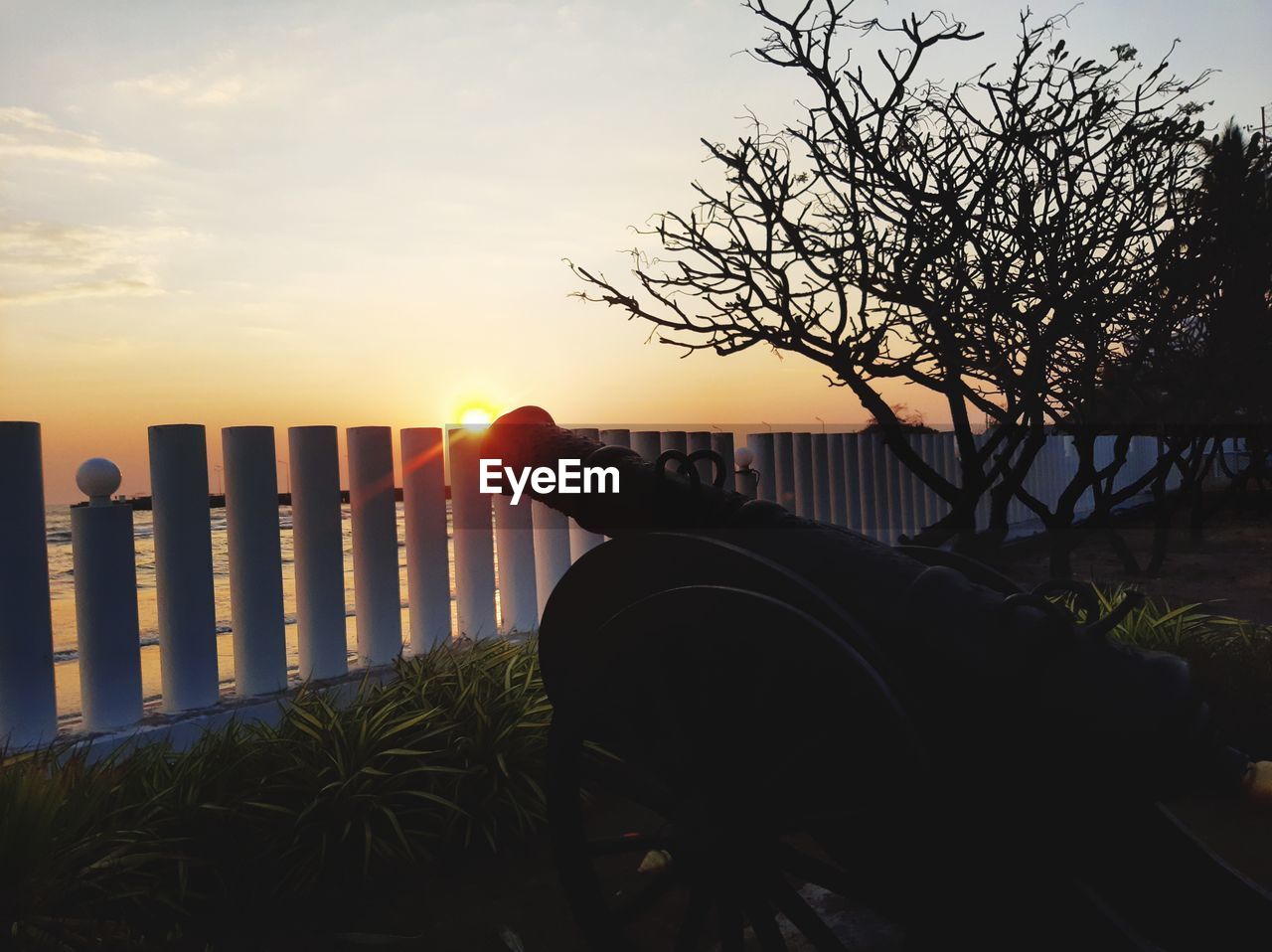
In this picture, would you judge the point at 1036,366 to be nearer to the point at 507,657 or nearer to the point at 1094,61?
the point at 1094,61

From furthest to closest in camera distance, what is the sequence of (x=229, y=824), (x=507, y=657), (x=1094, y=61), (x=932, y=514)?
(x=932, y=514), (x=1094, y=61), (x=507, y=657), (x=229, y=824)

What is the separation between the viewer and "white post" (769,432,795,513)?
7637mm

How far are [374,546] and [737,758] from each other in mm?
3030

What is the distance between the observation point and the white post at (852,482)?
868 centimetres

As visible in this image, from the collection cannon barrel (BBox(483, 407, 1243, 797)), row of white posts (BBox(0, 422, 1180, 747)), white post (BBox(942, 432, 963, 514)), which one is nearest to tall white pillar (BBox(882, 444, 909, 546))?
white post (BBox(942, 432, 963, 514))

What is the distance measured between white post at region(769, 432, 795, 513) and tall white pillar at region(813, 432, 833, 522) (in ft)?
1.50

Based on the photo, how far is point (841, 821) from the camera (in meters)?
1.89

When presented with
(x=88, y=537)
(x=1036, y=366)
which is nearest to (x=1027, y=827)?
(x=88, y=537)

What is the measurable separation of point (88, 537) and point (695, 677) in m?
2.82

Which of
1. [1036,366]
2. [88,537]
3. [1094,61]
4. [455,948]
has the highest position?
[1094,61]

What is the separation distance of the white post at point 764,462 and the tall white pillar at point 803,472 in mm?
341

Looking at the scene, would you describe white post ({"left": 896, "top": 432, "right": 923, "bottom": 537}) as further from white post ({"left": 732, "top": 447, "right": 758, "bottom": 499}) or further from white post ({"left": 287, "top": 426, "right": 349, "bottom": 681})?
white post ({"left": 287, "top": 426, "right": 349, "bottom": 681})

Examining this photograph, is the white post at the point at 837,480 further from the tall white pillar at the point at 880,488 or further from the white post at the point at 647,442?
the white post at the point at 647,442

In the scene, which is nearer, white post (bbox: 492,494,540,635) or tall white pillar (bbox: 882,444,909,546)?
white post (bbox: 492,494,540,635)
